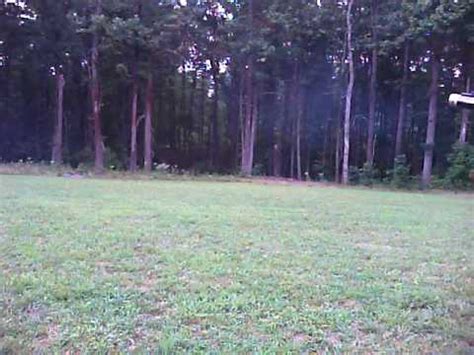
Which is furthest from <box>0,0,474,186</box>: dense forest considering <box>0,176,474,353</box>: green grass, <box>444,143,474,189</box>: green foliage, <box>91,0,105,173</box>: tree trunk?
<box>0,176,474,353</box>: green grass

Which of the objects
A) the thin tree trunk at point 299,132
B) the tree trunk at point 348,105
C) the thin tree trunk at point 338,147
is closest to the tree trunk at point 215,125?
the thin tree trunk at point 299,132

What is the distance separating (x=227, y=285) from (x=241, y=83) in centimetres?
2115

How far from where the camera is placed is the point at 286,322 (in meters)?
2.82


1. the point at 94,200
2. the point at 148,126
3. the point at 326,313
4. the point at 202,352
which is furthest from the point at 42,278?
the point at 148,126

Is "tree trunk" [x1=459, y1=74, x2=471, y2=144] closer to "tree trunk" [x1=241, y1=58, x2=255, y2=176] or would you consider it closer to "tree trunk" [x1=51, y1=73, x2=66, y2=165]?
"tree trunk" [x1=241, y1=58, x2=255, y2=176]

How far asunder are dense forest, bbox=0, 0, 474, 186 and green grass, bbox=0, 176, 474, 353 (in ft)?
42.6

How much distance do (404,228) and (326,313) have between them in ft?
13.7

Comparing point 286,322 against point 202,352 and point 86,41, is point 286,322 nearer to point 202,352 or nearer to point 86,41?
point 202,352

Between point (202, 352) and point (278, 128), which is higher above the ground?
point (278, 128)

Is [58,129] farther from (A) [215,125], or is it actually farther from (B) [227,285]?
(B) [227,285]

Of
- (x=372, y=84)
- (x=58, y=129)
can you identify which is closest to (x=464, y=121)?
(x=372, y=84)

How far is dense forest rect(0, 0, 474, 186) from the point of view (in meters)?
19.6

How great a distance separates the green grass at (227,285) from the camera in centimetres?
260

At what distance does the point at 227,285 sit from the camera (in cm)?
350
